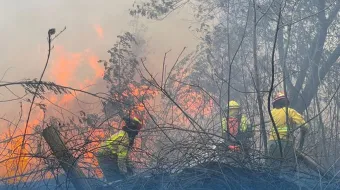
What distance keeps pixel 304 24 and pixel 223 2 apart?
164cm

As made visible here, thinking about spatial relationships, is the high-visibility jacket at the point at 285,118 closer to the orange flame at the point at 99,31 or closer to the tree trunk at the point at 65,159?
the tree trunk at the point at 65,159

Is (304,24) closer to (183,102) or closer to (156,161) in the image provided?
(183,102)

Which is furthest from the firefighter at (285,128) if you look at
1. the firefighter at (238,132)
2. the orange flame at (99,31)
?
the orange flame at (99,31)

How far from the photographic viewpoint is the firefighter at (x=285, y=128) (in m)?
4.73

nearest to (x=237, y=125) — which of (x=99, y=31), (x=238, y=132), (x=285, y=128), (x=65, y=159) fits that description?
(x=238, y=132)

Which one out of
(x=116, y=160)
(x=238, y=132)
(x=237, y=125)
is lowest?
(x=116, y=160)

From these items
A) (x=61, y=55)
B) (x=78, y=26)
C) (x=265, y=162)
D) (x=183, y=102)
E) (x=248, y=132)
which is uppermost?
(x=78, y=26)

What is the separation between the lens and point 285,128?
20.1 feet

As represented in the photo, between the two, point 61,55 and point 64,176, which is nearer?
point 64,176

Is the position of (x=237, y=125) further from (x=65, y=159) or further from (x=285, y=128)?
(x=65, y=159)

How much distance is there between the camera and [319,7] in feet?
28.4

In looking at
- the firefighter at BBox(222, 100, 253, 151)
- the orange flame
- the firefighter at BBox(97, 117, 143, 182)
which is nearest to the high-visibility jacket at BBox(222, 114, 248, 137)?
the firefighter at BBox(222, 100, 253, 151)

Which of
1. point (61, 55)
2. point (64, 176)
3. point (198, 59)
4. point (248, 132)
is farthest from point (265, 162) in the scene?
point (61, 55)

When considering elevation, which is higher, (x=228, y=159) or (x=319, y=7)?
(x=319, y=7)
